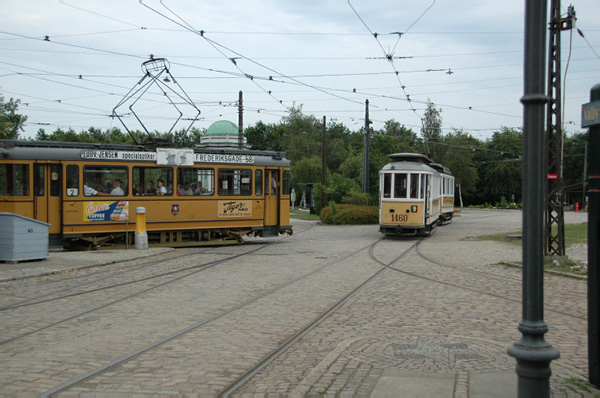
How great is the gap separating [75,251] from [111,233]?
3.92 feet

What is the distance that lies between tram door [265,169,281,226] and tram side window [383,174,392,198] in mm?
4900

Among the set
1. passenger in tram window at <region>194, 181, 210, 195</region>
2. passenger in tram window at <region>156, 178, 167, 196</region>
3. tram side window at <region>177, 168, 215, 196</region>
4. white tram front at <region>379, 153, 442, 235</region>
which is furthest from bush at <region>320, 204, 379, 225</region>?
passenger in tram window at <region>156, 178, 167, 196</region>

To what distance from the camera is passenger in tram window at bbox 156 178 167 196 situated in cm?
1925

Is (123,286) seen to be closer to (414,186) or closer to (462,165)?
(414,186)

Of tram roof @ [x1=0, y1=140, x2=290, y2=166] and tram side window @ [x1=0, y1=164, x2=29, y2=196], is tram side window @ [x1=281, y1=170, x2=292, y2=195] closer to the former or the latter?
tram roof @ [x1=0, y1=140, x2=290, y2=166]

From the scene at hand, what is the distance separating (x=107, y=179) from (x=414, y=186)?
39.4 ft

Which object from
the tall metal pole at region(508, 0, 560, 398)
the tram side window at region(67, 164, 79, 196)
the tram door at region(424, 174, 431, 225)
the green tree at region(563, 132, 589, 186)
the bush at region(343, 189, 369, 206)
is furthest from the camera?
the green tree at region(563, 132, 589, 186)

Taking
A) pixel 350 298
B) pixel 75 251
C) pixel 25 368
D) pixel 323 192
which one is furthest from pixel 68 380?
pixel 323 192

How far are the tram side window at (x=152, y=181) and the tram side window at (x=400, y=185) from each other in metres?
9.35

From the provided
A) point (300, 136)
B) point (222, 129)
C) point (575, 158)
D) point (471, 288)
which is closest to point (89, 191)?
point (471, 288)

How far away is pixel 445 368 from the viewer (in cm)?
575

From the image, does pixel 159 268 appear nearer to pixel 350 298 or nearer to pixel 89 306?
pixel 89 306

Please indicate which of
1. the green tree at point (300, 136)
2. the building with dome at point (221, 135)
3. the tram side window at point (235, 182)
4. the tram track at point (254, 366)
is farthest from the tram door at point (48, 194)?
the green tree at point (300, 136)

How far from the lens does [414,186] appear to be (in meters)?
23.8
